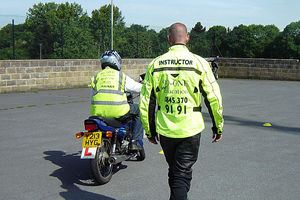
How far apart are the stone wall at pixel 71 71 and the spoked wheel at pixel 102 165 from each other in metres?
10.0

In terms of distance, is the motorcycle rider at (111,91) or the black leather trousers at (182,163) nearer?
the black leather trousers at (182,163)

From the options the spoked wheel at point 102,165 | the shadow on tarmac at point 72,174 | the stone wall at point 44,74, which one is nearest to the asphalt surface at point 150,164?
the shadow on tarmac at point 72,174

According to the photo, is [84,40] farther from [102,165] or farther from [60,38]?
[102,165]

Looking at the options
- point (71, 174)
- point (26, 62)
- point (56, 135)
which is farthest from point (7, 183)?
point (26, 62)

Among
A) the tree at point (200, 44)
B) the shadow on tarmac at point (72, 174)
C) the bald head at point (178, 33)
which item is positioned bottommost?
the shadow on tarmac at point (72, 174)

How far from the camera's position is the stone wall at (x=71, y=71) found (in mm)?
14188

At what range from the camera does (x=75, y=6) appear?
102 meters

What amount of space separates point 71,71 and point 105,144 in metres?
12.0

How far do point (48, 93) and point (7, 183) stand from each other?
9802 millimetres

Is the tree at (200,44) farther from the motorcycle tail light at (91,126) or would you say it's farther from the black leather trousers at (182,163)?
the black leather trousers at (182,163)

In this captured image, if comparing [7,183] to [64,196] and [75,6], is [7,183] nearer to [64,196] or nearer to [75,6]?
[64,196]

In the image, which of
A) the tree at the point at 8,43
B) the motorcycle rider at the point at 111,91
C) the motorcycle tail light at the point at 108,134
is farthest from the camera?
the tree at the point at 8,43

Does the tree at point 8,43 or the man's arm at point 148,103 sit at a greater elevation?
the tree at point 8,43

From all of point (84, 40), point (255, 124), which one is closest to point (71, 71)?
point (84, 40)
